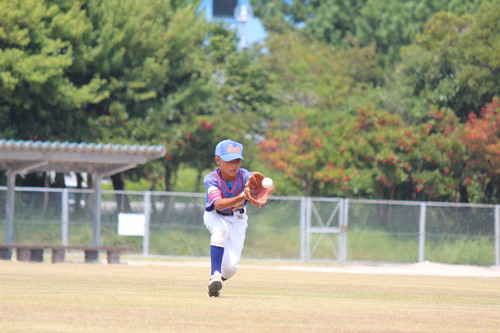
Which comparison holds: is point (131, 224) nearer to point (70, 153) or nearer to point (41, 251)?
point (70, 153)

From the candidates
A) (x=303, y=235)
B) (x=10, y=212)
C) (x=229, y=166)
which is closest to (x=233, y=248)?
(x=229, y=166)

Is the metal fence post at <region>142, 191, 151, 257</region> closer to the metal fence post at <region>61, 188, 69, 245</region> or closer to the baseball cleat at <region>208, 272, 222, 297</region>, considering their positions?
the metal fence post at <region>61, 188, 69, 245</region>

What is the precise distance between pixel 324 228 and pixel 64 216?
735 centimetres

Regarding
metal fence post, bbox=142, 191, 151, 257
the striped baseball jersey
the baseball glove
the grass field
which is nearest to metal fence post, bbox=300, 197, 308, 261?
metal fence post, bbox=142, 191, 151, 257

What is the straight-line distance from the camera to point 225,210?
11453 millimetres

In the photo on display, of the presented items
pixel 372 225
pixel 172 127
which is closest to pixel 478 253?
pixel 372 225

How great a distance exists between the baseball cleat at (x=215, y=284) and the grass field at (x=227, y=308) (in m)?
0.12

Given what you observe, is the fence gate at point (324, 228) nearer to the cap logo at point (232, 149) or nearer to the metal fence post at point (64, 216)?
the metal fence post at point (64, 216)

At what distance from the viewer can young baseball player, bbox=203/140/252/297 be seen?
36.1ft

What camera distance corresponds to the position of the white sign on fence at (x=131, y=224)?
29.0m

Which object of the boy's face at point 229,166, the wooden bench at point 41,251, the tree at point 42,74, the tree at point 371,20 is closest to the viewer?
the boy's face at point 229,166

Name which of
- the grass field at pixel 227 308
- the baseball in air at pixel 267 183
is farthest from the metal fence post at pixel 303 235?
the baseball in air at pixel 267 183

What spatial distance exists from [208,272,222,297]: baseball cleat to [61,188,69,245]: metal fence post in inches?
715

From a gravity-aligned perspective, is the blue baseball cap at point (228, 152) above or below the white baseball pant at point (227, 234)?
above
